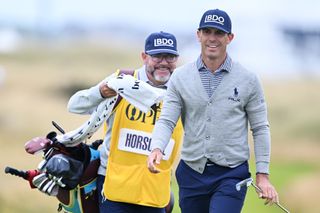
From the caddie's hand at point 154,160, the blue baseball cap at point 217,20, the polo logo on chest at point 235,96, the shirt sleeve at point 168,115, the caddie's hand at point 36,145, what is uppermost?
the blue baseball cap at point 217,20

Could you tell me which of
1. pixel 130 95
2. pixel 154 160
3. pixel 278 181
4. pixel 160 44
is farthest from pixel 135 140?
pixel 278 181

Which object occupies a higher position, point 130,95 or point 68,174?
point 130,95

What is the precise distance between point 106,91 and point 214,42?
1066 millimetres

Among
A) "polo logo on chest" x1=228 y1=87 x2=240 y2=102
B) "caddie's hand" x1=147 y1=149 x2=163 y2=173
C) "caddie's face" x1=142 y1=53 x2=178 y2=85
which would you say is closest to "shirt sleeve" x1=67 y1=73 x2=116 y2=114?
"caddie's face" x1=142 y1=53 x2=178 y2=85

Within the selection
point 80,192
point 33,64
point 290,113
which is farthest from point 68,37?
point 80,192

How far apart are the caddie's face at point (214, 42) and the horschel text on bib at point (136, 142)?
943 mm

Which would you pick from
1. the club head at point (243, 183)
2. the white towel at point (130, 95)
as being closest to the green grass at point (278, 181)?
the white towel at point (130, 95)

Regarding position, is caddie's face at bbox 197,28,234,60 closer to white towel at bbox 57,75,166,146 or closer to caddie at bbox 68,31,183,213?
white towel at bbox 57,75,166,146

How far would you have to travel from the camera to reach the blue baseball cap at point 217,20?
7125 millimetres

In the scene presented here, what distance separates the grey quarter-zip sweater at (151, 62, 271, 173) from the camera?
23.3 feet

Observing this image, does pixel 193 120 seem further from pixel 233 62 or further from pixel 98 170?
pixel 98 170

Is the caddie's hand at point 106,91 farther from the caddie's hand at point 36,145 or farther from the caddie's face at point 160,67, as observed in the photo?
the caddie's hand at point 36,145

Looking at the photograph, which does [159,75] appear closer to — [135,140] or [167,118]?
[135,140]

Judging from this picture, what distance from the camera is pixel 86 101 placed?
316 inches
